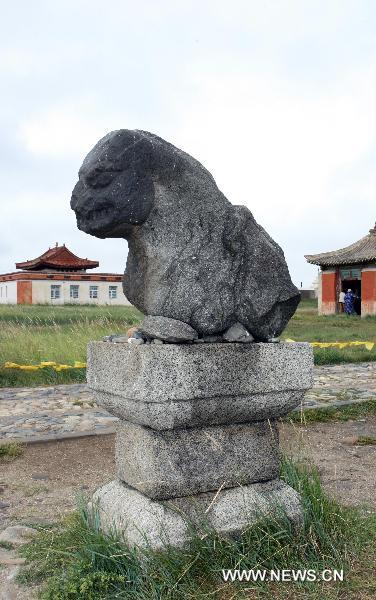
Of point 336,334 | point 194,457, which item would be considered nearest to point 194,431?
point 194,457

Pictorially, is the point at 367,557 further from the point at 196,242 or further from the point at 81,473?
the point at 81,473

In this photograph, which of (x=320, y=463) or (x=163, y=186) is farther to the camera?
(x=320, y=463)

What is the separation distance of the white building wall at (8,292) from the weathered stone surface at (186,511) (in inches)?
1466

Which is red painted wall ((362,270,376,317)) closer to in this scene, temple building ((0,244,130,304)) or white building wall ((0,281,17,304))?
temple building ((0,244,130,304))

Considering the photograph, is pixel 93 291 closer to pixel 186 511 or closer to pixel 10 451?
pixel 10 451

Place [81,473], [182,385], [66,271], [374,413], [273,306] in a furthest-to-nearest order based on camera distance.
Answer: [66,271], [374,413], [81,473], [273,306], [182,385]

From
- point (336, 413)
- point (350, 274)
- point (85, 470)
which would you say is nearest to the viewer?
point (85, 470)

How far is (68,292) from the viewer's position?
40438 millimetres

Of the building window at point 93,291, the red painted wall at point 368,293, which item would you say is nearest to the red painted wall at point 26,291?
the building window at point 93,291

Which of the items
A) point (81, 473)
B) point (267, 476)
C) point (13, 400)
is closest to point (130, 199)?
point (267, 476)

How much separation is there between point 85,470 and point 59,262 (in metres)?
37.9

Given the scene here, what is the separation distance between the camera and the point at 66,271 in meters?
42.7

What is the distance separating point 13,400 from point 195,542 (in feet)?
20.7

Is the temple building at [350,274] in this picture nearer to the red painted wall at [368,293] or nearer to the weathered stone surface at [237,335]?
the red painted wall at [368,293]
